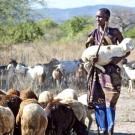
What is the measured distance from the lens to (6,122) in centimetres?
683

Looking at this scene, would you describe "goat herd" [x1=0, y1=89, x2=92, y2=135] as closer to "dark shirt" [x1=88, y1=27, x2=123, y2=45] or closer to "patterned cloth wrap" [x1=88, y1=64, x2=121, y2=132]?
"patterned cloth wrap" [x1=88, y1=64, x2=121, y2=132]

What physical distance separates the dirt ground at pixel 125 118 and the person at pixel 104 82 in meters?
1.53

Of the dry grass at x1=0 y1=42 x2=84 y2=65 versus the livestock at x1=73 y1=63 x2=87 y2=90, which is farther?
the dry grass at x1=0 y1=42 x2=84 y2=65

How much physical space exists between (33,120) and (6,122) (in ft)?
1.13

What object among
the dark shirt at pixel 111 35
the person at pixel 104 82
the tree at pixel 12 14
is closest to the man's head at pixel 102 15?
the person at pixel 104 82

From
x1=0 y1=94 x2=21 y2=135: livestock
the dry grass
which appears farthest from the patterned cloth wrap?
the dry grass

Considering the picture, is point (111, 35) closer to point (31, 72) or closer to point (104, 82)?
point (104, 82)

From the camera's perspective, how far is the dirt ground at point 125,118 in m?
10.0

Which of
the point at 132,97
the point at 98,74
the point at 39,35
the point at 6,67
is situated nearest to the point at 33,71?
the point at 6,67

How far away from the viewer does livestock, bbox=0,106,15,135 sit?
22.3 feet

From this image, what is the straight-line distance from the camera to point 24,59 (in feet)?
70.4

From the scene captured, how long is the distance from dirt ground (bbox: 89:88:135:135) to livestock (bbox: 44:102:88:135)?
6.80ft

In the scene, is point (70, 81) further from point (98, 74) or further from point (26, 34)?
point (26, 34)

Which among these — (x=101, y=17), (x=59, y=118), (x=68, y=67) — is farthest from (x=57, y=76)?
(x=59, y=118)
